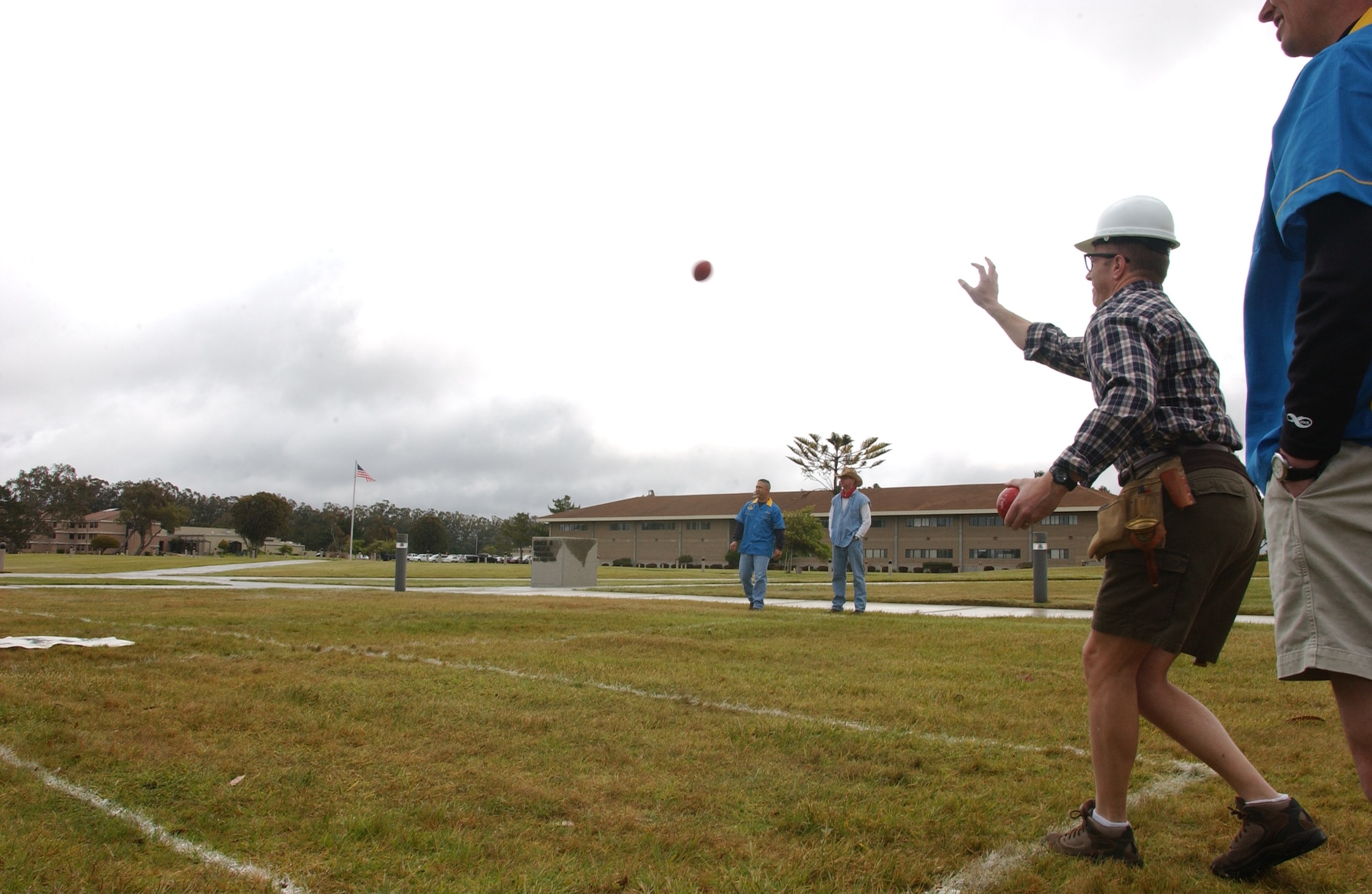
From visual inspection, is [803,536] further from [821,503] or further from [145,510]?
[145,510]

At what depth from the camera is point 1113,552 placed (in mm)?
2549

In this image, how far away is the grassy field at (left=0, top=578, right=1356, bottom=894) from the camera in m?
2.35

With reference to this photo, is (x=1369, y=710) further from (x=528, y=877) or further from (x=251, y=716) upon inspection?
(x=251, y=716)

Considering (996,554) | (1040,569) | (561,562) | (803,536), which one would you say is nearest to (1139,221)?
(1040,569)

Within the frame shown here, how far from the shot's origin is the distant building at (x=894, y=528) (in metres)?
59.1

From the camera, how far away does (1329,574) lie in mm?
1941

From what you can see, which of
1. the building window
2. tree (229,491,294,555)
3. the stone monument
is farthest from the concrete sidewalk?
tree (229,491,294,555)

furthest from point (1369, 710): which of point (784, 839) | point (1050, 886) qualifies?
point (784, 839)

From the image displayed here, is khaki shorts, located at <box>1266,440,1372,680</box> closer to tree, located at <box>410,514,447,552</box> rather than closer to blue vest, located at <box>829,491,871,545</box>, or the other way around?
blue vest, located at <box>829,491,871,545</box>

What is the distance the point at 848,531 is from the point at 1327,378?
9483mm

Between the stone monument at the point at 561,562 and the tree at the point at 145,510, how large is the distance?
92.4 metres

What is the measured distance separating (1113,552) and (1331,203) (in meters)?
1.09

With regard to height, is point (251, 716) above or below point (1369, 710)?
below

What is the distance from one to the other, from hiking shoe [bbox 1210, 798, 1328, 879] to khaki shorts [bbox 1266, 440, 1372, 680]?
62 cm
